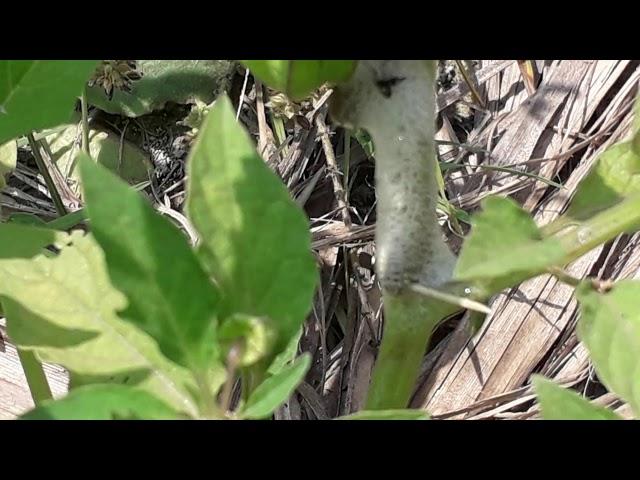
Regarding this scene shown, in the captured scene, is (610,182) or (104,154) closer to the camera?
(610,182)

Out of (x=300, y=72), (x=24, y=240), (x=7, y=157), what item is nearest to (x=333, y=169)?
(x=7, y=157)

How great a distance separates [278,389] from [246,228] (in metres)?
0.09

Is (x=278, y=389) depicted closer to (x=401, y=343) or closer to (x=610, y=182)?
(x=401, y=343)

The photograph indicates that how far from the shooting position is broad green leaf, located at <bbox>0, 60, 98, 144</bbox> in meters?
0.64

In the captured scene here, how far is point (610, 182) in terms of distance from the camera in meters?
0.67

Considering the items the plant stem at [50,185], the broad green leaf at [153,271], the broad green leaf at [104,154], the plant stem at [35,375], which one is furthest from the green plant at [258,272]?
the broad green leaf at [104,154]

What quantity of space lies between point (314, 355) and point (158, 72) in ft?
1.81

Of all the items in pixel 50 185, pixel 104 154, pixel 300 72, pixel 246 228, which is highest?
pixel 104 154

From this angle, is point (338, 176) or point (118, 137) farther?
point (118, 137)

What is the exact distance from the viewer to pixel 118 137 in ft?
4.93

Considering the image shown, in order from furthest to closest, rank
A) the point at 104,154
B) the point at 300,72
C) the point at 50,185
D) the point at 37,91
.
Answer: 1. the point at 104,154
2. the point at 50,185
3. the point at 37,91
4. the point at 300,72

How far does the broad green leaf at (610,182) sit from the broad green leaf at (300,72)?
218mm

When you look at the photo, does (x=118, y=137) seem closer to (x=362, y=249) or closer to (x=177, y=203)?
Answer: (x=177, y=203)

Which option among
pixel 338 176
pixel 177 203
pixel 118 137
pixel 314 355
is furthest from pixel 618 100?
pixel 118 137
